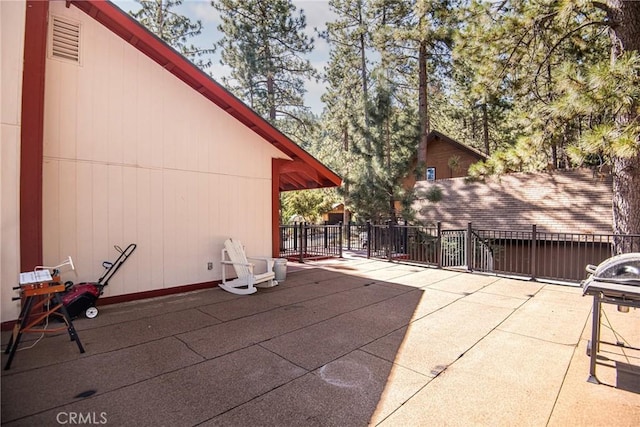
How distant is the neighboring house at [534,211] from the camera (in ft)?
36.9

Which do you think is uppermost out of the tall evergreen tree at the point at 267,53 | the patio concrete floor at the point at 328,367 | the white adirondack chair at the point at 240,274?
the tall evergreen tree at the point at 267,53

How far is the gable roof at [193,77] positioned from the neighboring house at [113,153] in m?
0.02

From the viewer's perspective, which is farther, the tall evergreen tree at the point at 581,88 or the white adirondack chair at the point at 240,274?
the white adirondack chair at the point at 240,274

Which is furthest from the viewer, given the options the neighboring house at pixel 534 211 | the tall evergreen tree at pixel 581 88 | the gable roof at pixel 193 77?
the neighboring house at pixel 534 211

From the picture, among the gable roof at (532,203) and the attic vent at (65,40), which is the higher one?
the attic vent at (65,40)

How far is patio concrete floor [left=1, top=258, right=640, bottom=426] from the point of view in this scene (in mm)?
2354

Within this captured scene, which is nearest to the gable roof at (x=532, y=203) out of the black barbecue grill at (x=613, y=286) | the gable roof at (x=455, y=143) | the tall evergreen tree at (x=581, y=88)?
the gable roof at (x=455, y=143)

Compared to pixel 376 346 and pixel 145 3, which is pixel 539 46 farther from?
pixel 145 3

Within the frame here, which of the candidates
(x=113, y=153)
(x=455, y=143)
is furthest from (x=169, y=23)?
(x=455, y=143)

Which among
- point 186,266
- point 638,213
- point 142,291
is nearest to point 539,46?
point 638,213

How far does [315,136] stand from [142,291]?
16.0 m

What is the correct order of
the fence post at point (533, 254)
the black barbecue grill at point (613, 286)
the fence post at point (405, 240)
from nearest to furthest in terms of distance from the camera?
the black barbecue grill at point (613, 286), the fence post at point (533, 254), the fence post at point (405, 240)

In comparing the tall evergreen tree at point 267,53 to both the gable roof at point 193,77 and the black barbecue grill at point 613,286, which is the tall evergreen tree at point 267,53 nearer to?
the gable roof at point 193,77

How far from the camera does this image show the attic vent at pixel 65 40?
4637mm
